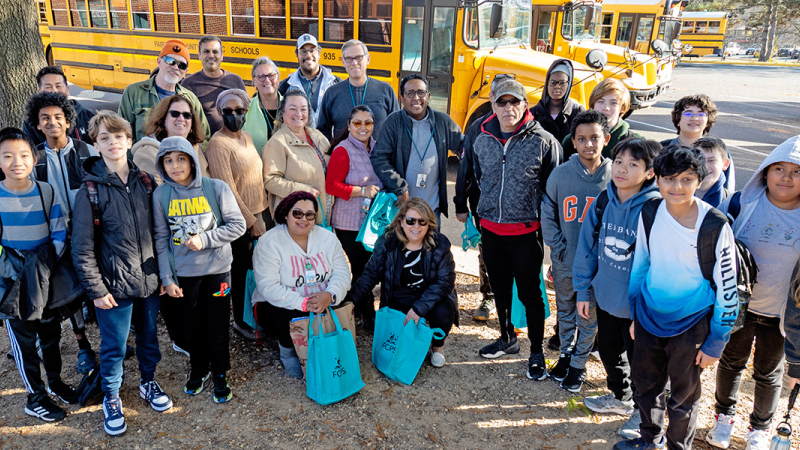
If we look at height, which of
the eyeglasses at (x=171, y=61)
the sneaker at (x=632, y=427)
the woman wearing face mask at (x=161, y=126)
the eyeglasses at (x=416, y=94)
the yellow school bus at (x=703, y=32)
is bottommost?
the sneaker at (x=632, y=427)

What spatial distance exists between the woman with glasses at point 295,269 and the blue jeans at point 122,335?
687 millimetres

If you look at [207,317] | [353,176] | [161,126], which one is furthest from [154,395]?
[353,176]

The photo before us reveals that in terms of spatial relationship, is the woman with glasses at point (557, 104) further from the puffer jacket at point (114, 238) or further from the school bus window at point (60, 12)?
the school bus window at point (60, 12)

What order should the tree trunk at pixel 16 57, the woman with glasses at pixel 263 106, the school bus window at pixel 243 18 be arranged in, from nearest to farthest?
the woman with glasses at pixel 263 106 < the tree trunk at pixel 16 57 < the school bus window at pixel 243 18

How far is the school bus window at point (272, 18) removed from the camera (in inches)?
312

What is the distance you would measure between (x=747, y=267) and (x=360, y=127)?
2486 millimetres

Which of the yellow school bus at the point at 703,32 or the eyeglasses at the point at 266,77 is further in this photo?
the yellow school bus at the point at 703,32

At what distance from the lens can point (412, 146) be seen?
3.81 m

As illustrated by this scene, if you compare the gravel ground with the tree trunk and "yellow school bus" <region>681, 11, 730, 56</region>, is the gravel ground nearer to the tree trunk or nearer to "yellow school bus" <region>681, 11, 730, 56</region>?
the tree trunk

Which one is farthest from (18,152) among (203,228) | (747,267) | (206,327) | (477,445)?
(747,267)

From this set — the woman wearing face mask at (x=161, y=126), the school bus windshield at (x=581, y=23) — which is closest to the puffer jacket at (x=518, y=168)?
the woman wearing face mask at (x=161, y=126)

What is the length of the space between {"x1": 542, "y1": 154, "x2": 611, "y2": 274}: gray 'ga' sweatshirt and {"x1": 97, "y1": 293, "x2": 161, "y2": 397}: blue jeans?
94.7 inches

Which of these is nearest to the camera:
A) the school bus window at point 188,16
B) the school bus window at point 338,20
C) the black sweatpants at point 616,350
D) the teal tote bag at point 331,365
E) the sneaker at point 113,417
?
the black sweatpants at point 616,350

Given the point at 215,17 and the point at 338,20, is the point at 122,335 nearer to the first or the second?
the point at 338,20
